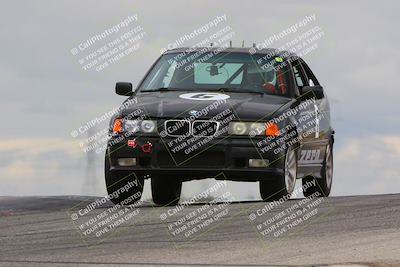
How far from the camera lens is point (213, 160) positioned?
13.8 metres

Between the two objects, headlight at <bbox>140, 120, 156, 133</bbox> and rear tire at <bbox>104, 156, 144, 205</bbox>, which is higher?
headlight at <bbox>140, 120, 156, 133</bbox>

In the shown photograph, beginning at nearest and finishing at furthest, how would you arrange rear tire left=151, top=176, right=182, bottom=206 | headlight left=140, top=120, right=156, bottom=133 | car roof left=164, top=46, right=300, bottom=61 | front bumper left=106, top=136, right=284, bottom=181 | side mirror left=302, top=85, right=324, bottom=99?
front bumper left=106, top=136, right=284, bottom=181 → headlight left=140, top=120, right=156, bottom=133 → side mirror left=302, top=85, right=324, bottom=99 → car roof left=164, top=46, right=300, bottom=61 → rear tire left=151, top=176, right=182, bottom=206

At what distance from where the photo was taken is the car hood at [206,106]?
545 inches

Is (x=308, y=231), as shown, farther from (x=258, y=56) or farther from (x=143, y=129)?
(x=258, y=56)

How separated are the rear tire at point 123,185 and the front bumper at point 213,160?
381 millimetres

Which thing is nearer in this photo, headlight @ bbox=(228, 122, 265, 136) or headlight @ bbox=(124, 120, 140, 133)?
headlight @ bbox=(228, 122, 265, 136)

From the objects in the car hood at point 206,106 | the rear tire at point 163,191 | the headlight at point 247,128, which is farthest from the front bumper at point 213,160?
the rear tire at point 163,191

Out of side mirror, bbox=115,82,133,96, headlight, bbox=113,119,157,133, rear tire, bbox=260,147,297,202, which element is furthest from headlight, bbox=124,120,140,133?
rear tire, bbox=260,147,297,202

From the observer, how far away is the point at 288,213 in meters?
12.8

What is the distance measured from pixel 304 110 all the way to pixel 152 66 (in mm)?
2096

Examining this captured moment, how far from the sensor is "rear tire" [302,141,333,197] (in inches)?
643

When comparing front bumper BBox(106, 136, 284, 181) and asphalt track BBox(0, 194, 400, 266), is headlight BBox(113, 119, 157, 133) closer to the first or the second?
front bumper BBox(106, 136, 284, 181)

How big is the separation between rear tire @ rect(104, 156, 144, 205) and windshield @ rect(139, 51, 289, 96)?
4.14 ft

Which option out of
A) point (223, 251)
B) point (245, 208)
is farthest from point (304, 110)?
point (223, 251)
